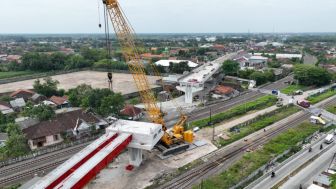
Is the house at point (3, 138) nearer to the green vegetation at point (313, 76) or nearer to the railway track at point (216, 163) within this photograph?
the railway track at point (216, 163)

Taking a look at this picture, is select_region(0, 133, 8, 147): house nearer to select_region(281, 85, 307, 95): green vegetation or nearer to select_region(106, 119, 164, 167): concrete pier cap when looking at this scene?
select_region(106, 119, 164, 167): concrete pier cap

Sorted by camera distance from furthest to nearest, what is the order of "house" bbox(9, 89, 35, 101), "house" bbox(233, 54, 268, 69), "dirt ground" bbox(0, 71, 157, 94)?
"house" bbox(233, 54, 268, 69) → "dirt ground" bbox(0, 71, 157, 94) → "house" bbox(9, 89, 35, 101)

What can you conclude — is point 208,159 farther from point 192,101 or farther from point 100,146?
point 192,101

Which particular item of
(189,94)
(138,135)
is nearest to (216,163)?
(138,135)

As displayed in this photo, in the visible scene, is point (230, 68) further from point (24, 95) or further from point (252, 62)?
point (24, 95)

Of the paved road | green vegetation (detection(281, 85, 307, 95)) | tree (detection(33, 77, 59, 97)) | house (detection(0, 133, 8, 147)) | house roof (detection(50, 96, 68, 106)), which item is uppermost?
tree (detection(33, 77, 59, 97))

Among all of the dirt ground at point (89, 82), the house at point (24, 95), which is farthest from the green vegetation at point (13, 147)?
the dirt ground at point (89, 82)

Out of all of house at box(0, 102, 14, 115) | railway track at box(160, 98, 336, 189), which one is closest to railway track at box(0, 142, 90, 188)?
railway track at box(160, 98, 336, 189)
